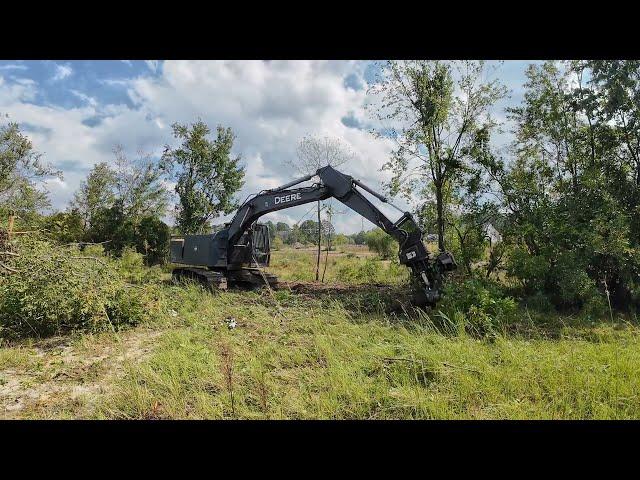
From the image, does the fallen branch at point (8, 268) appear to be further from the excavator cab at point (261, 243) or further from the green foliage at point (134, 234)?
the green foliage at point (134, 234)

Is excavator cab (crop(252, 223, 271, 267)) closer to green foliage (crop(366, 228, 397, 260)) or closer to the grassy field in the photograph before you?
the grassy field

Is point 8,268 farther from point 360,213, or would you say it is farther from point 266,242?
point 360,213

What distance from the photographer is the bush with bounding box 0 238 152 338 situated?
5.81 metres

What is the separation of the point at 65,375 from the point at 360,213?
5915 millimetres

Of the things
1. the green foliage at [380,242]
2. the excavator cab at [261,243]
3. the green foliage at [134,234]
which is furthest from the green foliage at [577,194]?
the green foliage at [134,234]

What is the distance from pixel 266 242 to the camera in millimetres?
10500

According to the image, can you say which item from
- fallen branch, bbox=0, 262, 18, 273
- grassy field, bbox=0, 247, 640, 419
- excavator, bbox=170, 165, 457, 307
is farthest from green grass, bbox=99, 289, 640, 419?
fallen branch, bbox=0, 262, 18, 273

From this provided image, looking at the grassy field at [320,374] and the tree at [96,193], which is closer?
the grassy field at [320,374]

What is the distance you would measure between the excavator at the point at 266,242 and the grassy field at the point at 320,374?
148 cm

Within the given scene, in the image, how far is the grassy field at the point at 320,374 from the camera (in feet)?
10.2
